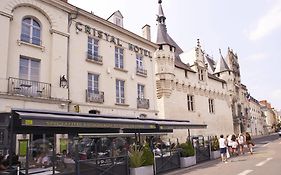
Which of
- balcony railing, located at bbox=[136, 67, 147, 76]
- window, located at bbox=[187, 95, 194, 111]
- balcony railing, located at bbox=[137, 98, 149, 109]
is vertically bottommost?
balcony railing, located at bbox=[137, 98, 149, 109]

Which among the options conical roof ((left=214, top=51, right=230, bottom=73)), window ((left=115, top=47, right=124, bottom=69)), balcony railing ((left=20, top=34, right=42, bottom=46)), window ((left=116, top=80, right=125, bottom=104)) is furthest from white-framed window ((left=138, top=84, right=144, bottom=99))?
conical roof ((left=214, top=51, right=230, bottom=73))

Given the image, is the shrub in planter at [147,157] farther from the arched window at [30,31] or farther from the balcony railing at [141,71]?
the balcony railing at [141,71]

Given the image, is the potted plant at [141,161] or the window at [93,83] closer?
the potted plant at [141,161]

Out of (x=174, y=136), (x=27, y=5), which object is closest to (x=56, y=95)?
(x=27, y=5)

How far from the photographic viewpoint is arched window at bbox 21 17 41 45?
51.0 ft

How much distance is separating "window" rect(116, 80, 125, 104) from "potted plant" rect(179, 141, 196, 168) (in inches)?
264

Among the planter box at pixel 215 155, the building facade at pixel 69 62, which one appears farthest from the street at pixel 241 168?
the building facade at pixel 69 62

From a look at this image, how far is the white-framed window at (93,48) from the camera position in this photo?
19077 millimetres

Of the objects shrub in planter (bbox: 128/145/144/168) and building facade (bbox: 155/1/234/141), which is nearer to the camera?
shrub in planter (bbox: 128/145/144/168)

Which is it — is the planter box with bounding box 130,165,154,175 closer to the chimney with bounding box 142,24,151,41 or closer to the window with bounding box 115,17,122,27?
the window with bounding box 115,17,122,27

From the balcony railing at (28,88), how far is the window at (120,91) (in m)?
5.90

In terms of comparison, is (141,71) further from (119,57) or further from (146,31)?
(146,31)

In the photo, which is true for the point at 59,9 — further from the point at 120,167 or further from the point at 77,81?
the point at 120,167

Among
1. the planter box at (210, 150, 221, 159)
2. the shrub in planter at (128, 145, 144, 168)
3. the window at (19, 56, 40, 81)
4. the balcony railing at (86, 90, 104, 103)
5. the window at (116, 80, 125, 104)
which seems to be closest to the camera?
the shrub in planter at (128, 145, 144, 168)
